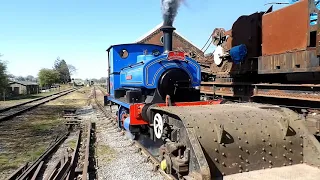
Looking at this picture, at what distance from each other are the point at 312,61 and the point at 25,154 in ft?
26.4

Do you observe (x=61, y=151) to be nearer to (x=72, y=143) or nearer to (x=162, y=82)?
(x=72, y=143)

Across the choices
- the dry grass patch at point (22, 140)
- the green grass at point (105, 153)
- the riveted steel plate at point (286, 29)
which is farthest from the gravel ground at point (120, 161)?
the riveted steel plate at point (286, 29)

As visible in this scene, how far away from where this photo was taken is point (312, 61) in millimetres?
5473

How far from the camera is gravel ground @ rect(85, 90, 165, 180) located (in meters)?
6.24

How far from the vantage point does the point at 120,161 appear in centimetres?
730

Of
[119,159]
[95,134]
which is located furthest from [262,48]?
[95,134]

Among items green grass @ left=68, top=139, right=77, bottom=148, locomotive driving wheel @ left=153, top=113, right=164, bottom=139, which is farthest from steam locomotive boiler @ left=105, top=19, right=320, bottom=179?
green grass @ left=68, top=139, right=77, bottom=148

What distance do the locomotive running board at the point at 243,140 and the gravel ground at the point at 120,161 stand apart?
6.01ft

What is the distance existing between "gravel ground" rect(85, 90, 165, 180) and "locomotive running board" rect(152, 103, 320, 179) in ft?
6.01

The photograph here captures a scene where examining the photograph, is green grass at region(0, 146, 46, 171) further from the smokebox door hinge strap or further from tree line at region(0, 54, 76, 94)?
tree line at region(0, 54, 76, 94)

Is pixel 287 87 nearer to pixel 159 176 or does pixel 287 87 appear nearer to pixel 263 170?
pixel 263 170

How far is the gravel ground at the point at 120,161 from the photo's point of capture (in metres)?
6.24

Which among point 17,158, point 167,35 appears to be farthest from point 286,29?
point 17,158

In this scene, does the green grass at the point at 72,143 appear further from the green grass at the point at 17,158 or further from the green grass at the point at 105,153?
the green grass at the point at 105,153
